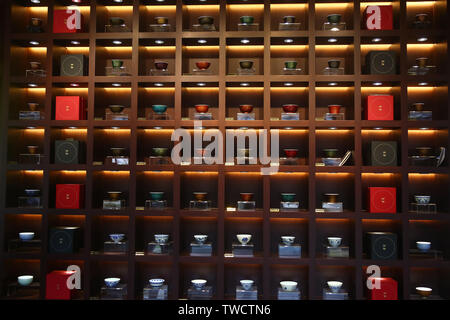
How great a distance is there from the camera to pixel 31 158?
376 centimetres

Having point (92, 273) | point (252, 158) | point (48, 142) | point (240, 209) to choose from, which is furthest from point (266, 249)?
point (48, 142)

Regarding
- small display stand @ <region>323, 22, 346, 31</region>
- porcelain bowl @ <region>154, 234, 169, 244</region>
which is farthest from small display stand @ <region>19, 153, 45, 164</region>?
small display stand @ <region>323, 22, 346, 31</region>

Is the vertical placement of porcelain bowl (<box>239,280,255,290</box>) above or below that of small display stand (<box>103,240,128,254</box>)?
below

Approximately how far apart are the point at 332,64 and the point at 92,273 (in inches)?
113

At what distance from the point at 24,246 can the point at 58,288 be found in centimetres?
55

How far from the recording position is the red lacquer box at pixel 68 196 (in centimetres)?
368

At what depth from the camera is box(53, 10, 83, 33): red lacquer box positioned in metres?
3.83

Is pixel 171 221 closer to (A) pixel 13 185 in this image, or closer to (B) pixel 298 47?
(A) pixel 13 185

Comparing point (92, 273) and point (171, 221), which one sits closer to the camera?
point (92, 273)

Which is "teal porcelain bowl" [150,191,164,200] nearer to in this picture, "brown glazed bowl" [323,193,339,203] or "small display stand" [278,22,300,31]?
"brown glazed bowl" [323,193,339,203]

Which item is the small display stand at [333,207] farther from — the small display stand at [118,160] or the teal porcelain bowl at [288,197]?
the small display stand at [118,160]

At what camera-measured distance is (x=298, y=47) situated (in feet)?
13.0

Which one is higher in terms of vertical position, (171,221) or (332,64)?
(332,64)

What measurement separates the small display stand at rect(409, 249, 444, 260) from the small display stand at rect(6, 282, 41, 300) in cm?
336
